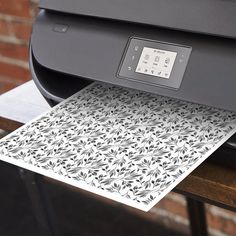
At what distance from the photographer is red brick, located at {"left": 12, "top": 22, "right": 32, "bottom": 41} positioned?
132 cm

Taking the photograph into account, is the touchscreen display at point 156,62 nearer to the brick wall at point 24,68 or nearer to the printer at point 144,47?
the printer at point 144,47

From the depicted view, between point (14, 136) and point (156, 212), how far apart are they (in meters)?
0.88

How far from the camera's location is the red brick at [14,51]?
1372 millimetres

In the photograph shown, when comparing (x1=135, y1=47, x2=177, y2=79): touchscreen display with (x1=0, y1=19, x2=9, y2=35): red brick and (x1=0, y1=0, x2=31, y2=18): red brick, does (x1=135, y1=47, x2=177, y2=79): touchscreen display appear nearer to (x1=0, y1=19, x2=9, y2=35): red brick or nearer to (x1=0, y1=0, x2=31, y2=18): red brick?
(x1=0, y1=0, x2=31, y2=18): red brick

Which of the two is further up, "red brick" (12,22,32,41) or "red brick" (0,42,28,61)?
"red brick" (12,22,32,41)

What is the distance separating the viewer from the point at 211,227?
52.1 inches

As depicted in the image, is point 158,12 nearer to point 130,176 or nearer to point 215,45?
point 215,45

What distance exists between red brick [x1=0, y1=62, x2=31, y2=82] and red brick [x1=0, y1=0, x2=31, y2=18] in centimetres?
16

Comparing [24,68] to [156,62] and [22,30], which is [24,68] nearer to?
[22,30]

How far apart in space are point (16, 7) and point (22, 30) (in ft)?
0.21

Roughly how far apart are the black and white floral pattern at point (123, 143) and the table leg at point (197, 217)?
0.40 metres

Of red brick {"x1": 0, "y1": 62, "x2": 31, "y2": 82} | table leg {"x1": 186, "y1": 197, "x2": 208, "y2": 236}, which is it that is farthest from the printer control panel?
red brick {"x1": 0, "y1": 62, "x2": 31, "y2": 82}

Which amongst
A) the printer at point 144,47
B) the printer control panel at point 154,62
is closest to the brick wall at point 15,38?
the printer at point 144,47

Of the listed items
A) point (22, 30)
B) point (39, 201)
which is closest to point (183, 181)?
point (39, 201)
